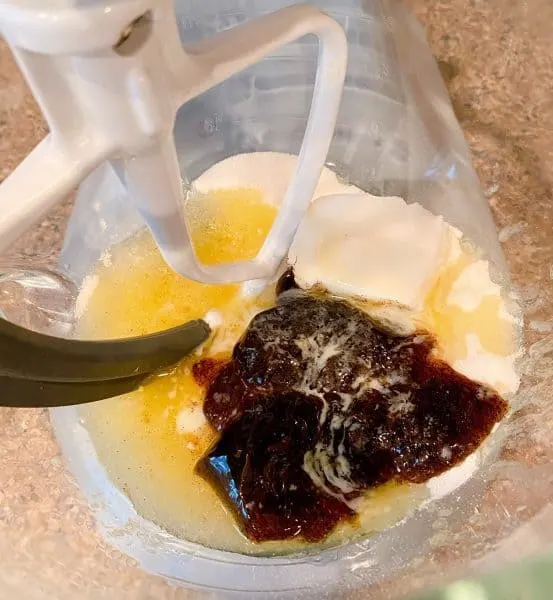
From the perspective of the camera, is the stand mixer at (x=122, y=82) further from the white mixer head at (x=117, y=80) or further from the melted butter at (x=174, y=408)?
the melted butter at (x=174, y=408)

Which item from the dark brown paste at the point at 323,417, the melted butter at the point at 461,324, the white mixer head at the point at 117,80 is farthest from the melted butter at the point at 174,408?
the white mixer head at the point at 117,80

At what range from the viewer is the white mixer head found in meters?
0.25

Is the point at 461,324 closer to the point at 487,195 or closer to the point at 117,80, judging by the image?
the point at 487,195

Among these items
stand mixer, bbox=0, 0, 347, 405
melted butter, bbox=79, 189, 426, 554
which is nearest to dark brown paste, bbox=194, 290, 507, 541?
melted butter, bbox=79, 189, 426, 554

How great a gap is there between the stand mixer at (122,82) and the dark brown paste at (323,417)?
0.63ft

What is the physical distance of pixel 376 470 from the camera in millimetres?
564

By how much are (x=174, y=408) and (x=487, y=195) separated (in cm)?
37

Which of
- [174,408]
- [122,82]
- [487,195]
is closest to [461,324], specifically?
[487,195]

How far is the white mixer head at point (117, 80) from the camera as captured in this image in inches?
9.8

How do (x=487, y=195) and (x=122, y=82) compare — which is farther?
(x=487, y=195)

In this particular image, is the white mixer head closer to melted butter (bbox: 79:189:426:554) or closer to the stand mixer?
the stand mixer

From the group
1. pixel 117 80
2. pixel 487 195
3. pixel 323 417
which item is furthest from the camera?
pixel 487 195

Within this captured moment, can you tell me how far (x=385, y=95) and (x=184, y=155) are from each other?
0.23 meters

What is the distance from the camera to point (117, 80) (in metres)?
0.28
